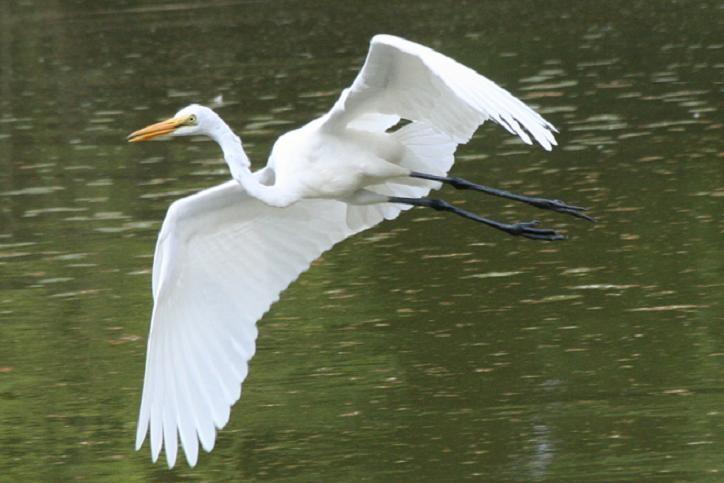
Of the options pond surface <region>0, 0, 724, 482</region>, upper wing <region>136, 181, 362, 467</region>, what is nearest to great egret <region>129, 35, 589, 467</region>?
upper wing <region>136, 181, 362, 467</region>

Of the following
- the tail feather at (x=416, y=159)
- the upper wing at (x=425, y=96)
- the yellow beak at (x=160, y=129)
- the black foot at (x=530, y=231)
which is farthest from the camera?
the black foot at (x=530, y=231)

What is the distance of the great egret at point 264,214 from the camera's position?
8398 mm

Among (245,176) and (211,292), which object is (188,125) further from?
(211,292)

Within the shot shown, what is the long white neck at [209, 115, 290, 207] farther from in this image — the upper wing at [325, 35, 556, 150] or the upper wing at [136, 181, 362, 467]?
the upper wing at [325, 35, 556, 150]

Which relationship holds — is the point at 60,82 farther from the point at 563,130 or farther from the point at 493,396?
the point at 493,396

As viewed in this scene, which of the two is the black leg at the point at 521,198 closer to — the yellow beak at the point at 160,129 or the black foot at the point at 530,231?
the black foot at the point at 530,231

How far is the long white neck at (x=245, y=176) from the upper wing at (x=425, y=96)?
49cm

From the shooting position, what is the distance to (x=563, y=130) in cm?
1647

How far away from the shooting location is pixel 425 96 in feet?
27.8

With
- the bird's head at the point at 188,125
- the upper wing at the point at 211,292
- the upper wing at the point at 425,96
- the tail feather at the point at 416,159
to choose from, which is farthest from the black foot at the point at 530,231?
the bird's head at the point at 188,125

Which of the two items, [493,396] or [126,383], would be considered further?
[126,383]

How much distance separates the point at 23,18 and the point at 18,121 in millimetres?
9948

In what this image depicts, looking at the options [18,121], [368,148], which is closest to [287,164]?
[368,148]

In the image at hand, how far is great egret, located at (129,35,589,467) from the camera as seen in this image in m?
8.40
